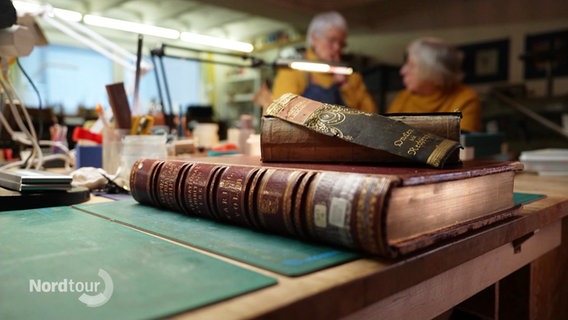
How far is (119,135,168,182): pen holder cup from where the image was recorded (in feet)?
3.07

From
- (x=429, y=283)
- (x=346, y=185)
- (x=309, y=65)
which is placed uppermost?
(x=309, y=65)

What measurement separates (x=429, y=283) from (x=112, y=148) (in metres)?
0.86

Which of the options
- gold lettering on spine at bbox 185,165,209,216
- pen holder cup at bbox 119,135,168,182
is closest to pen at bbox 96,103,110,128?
pen holder cup at bbox 119,135,168,182

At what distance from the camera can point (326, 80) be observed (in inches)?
124

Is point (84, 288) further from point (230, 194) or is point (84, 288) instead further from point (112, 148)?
point (112, 148)

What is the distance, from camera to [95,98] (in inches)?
237

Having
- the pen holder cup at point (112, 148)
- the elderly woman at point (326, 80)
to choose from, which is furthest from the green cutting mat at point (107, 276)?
the elderly woman at point (326, 80)

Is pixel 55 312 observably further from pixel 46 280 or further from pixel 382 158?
pixel 382 158

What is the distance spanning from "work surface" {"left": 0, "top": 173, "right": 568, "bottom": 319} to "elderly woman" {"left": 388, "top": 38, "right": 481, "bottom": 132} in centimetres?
225

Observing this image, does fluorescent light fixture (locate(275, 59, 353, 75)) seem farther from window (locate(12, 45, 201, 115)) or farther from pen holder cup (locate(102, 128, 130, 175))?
window (locate(12, 45, 201, 115))

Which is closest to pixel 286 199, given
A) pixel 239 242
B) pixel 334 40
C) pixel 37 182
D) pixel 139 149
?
pixel 239 242

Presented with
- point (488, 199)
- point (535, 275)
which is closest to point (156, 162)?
point (488, 199)

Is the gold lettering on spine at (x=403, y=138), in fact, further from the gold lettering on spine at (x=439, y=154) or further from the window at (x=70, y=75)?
the window at (x=70, y=75)

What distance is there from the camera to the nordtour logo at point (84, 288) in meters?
0.31
